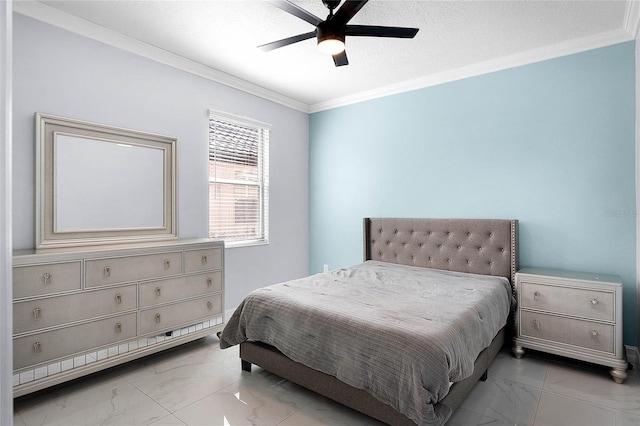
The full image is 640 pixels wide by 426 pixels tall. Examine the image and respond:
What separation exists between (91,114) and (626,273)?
4575 millimetres

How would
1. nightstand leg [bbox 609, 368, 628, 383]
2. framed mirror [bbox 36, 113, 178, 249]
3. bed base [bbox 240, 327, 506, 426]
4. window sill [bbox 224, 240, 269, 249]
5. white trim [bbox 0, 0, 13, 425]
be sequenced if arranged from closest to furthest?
white trim [bbox 0, 0, 13, 425]
bed base [bbox 240, 327, 506, 426]
nightstand leg [bbox 609, 368, 628, 383]
framed mirror [bbox 36, 113, 178, 249]
window sill [bbox 224, 240, 269, 249]

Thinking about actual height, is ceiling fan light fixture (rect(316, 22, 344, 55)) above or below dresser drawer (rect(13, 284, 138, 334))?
above

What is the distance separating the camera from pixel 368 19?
2.71 m

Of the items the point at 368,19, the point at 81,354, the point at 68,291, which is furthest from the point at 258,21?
the point at 81,354

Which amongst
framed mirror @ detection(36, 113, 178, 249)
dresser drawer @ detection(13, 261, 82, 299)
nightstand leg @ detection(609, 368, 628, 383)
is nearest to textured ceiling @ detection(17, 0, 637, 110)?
framed mirror @ detection(36, 113, 178, 249)

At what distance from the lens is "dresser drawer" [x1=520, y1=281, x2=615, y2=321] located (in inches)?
101

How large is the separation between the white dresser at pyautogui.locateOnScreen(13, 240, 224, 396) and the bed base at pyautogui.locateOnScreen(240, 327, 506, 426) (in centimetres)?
74

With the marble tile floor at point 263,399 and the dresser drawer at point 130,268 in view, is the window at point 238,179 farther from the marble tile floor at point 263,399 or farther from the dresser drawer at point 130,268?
the marble tile floor at point 263,399

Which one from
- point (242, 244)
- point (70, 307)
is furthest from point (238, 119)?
point (70, 307)

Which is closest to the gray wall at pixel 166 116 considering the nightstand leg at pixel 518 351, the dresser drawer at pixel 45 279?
the dresser drawer at pixel 45 279

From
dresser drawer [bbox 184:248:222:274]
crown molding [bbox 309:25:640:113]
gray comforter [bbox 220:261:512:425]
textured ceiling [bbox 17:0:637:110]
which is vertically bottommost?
gray comforter [bbox 220:261:512:425]

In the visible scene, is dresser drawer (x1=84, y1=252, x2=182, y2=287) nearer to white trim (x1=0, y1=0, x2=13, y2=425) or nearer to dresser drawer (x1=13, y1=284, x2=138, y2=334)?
dresser drawer (x1=13, y1=284, x2=138, y2=334)

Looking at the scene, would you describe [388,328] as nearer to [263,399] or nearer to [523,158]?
[263,399]

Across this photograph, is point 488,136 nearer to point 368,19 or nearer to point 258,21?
point 368,19
